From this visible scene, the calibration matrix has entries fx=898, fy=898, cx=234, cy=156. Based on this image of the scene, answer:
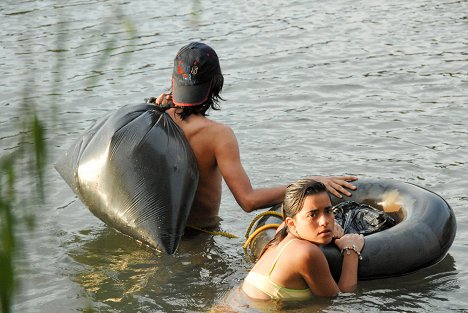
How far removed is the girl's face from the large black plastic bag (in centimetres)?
91

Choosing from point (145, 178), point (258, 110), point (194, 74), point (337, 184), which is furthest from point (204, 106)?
point (258, 110)

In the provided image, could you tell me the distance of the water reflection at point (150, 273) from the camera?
5258mm

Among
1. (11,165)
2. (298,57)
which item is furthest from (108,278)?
(298,57)

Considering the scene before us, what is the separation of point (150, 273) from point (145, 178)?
625 mm

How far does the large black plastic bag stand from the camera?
5434 millimetres

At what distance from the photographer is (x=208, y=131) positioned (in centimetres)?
555

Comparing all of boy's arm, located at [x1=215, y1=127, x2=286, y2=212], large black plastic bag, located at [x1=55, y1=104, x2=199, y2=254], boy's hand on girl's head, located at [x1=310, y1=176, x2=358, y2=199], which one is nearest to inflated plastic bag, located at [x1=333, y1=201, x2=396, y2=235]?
boy's hand on girl's head, located at [x1=310, y1=176, x2=358, y2=199]

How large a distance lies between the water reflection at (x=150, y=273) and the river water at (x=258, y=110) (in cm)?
1

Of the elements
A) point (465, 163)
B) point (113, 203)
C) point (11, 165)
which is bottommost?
point (465, 163)

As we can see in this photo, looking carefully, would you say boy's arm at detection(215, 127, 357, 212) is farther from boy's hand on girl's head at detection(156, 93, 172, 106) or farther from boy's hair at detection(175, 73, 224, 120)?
boy's hand on girl's head at detection(156, 93, 172, 106)

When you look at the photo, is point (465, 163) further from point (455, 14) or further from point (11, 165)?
point (11, 165)

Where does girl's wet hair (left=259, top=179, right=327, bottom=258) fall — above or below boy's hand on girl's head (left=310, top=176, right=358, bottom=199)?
above

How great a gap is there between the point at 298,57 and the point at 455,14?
8.59 feet

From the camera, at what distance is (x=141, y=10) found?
→ 1334cm
